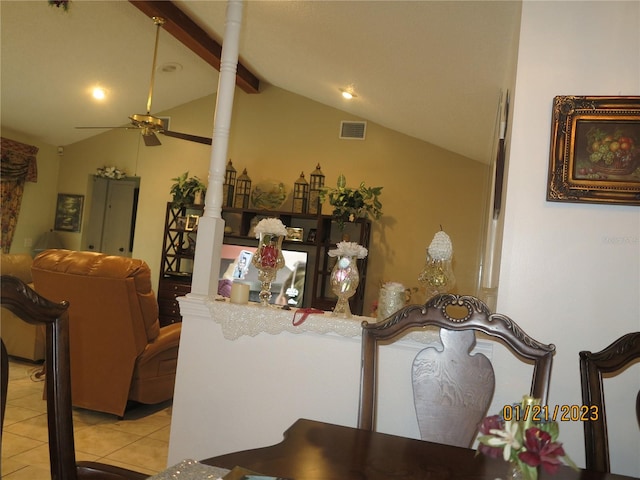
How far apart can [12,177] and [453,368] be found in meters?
6.71

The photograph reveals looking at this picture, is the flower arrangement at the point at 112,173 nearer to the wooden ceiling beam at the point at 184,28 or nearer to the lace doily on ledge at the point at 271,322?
the wooden ceiling beam at the point at 184,28

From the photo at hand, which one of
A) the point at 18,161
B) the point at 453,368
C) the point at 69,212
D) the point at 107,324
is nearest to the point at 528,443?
the point at 453,368

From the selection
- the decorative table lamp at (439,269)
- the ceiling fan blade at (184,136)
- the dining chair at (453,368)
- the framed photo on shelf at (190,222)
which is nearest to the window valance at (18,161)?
the framed photo on shelf at (190,222)

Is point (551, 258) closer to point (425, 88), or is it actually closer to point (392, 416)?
point (392, 416)

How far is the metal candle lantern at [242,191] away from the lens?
615 centimetres

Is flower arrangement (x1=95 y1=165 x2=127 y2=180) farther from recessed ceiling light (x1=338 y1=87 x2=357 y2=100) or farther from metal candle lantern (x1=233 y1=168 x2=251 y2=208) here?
recessed ceiling light (x1=338 y1=87 x2=357 y2=100)

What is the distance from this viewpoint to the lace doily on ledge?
1.96 meters

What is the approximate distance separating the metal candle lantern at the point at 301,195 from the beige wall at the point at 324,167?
0.28 metres

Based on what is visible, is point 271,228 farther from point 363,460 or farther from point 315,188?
point 315,188

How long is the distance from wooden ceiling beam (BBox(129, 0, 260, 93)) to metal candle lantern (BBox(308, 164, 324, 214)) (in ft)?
5.27

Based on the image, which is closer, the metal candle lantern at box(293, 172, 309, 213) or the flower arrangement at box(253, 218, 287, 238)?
the flower arrangement at box(253, 218, 287, 238)

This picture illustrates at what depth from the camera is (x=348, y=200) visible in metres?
5.45

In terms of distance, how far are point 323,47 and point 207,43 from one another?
1.58m

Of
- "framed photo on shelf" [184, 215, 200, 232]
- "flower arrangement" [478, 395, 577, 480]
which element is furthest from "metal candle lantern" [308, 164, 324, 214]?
"flower arrangement" [478, 395, 577, 480]
